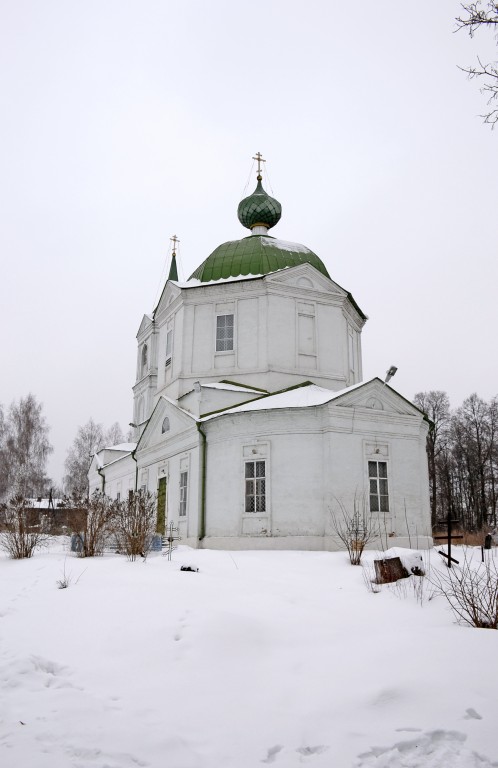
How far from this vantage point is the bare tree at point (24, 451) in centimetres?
3703

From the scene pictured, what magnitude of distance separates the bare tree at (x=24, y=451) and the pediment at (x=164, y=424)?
59.3 ft

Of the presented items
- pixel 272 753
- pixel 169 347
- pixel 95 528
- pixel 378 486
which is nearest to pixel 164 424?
pixel 169 347

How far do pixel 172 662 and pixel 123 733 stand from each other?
1577mm

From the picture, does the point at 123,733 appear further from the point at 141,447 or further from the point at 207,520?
the point at 141,447

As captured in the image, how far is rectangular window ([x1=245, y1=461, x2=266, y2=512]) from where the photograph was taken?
52.3ft

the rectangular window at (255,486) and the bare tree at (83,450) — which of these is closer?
the rectangular window at (255,486)

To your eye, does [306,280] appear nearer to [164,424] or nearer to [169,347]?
[169,347]

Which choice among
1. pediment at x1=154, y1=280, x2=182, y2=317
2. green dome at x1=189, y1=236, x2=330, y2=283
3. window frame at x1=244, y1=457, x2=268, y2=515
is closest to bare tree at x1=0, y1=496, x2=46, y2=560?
window frame at x1=244, y1=457, x2=268, y2=515

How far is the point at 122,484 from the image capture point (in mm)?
25984

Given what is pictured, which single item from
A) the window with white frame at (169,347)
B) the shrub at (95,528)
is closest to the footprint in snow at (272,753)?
the shrub at (95,528)

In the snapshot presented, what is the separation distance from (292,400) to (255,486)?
8.32 feet

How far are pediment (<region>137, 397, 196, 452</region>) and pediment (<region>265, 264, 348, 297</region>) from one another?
5.17 metres

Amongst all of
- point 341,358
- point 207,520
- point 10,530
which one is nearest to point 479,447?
point 341,358

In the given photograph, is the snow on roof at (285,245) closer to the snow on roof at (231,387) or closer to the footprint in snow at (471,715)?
the snow on roof at (231,387)
